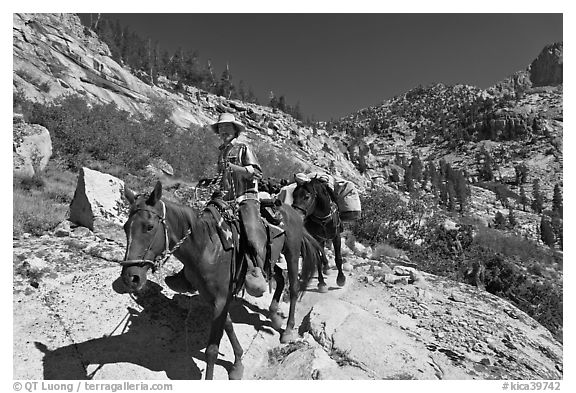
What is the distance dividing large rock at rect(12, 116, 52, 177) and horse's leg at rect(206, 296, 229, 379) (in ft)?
28.8

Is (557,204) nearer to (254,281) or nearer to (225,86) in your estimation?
(225,86)

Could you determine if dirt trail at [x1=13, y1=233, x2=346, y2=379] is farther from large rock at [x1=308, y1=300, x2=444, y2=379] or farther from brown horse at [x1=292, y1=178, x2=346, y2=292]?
brown horse at [x1=292, y1=178, x2=346, y2=292]

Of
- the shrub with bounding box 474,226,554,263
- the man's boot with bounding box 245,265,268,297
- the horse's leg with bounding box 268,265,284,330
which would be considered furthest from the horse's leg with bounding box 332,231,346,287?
the shrub with bounding box 474,226,554,263

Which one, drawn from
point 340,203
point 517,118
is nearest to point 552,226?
point 517,118

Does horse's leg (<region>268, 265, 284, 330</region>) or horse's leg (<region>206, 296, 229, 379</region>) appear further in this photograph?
horse's leg (<region>268, 265, 284, 330</region>)

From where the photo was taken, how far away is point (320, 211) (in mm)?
7691

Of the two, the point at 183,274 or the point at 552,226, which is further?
the point at 552,226

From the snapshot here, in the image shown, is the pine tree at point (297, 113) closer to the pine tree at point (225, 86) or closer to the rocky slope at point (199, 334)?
the pine tree at point (225, 86)

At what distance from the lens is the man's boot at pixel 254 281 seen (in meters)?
4.59

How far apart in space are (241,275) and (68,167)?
11173 millimetres

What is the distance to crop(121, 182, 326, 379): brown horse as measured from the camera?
338 centimetres

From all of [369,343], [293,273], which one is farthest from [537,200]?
[293,273]

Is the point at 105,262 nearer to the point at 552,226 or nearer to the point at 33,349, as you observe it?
the point at 33,349

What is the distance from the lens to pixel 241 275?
15.6ft
